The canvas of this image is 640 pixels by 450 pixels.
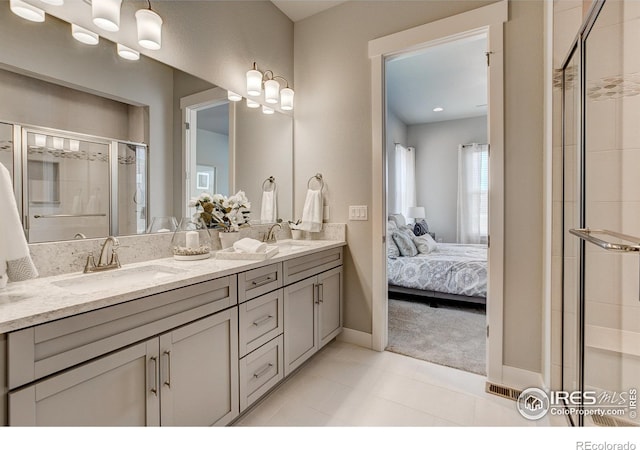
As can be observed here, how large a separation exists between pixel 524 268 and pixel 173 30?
8.42 feet

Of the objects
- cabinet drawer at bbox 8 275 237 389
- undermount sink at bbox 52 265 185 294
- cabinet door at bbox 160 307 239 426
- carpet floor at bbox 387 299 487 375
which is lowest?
carpet floor at bbox 387 299 487 375

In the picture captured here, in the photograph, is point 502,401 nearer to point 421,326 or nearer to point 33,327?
point 421,326

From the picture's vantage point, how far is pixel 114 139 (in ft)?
5.21

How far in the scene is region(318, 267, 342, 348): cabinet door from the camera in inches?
88.2

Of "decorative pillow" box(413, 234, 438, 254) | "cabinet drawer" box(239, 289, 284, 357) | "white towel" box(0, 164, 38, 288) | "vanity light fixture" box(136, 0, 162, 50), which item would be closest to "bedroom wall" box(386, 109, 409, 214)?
"decorative pillow" box(413, 234, 438, 254)

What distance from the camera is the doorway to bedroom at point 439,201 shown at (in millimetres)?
2686

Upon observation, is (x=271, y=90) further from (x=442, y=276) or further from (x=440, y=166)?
(x=440, y=166)

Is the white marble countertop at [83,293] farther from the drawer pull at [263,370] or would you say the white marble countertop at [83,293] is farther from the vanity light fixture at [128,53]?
the vanity light fixture at [128,53]

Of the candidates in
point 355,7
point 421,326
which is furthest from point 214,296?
point 355,7

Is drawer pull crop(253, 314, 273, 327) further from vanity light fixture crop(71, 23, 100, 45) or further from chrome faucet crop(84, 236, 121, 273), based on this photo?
vanity light fixture crop(71, 23, 100, 45)

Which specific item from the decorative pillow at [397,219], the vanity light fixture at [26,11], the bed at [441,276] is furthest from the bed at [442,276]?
the vanity light fixture at [26,11]

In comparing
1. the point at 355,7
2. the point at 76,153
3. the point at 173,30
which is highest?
the point at 355,7

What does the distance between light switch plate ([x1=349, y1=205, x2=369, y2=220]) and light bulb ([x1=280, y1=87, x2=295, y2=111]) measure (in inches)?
41.3
